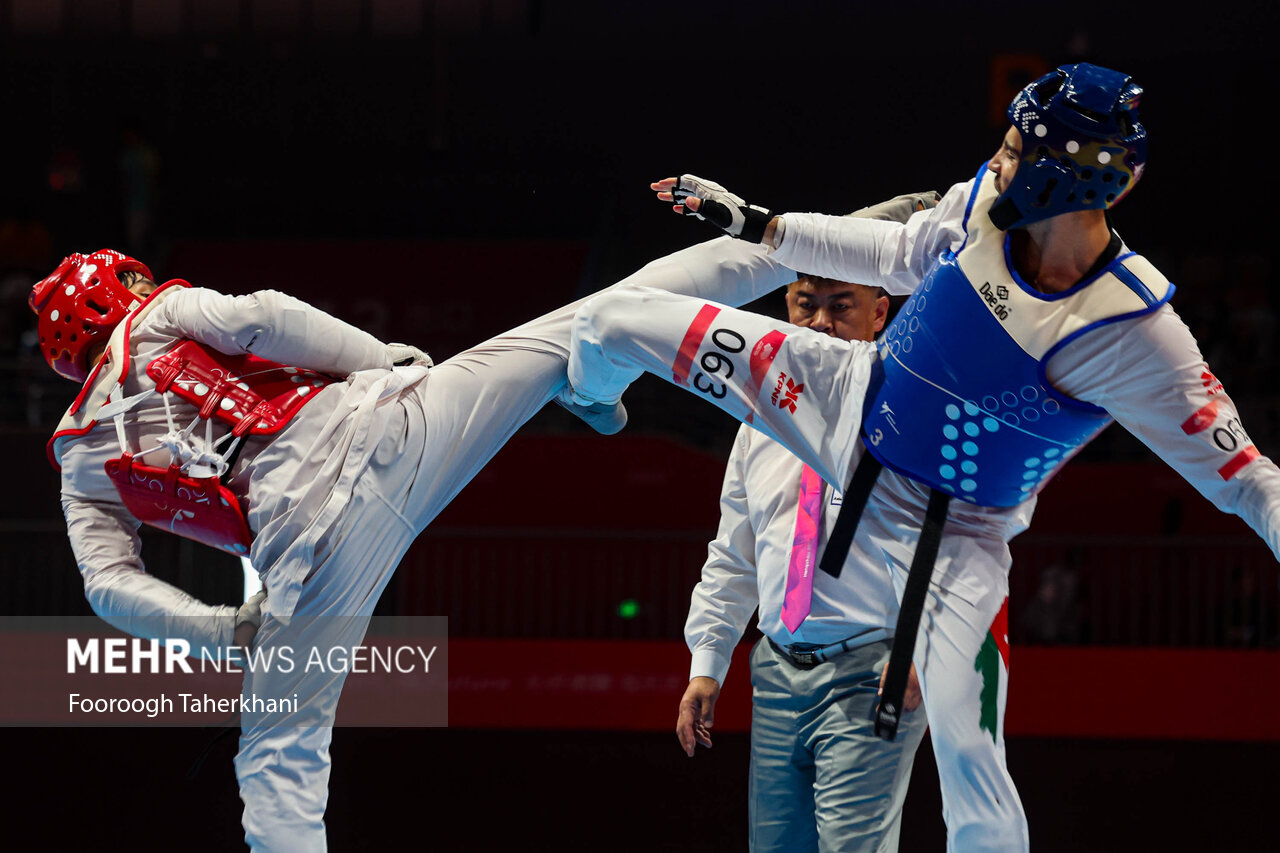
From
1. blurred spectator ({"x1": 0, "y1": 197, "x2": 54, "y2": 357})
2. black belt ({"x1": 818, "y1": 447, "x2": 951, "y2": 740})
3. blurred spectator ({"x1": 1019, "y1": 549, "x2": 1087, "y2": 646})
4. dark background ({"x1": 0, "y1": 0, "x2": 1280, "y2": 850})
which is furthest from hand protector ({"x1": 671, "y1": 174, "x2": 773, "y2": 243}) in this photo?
blurred spectator ({"x1": 0, "y1": 197, "x2": 54, "y2": 357})

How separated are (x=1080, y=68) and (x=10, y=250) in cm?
977

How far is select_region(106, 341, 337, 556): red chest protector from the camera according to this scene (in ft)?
10.5

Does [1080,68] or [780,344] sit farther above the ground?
[1080,68]

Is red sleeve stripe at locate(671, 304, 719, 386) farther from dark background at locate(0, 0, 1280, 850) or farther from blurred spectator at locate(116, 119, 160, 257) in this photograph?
blurred spectator at locate(116, 119, 160, 257)

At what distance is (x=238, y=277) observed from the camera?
412 inches

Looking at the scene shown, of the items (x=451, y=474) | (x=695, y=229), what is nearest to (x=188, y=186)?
(x=695, y=229)

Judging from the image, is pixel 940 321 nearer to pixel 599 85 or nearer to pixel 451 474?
pixel 451 474

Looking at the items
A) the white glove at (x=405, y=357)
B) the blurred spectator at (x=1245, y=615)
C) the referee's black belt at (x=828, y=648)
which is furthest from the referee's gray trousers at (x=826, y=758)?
the blurred spectator at (x=1245, y=615)

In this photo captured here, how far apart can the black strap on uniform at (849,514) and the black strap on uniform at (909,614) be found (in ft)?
0.45

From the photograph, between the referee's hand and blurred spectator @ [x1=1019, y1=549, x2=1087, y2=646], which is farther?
blurred spectator @ [x1=1019, y1=549, x2=1087, y2=646]

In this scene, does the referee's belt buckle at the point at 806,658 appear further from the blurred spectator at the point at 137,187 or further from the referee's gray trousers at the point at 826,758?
the blurred spectator at the point at 137,187

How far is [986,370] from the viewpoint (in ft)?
8.73

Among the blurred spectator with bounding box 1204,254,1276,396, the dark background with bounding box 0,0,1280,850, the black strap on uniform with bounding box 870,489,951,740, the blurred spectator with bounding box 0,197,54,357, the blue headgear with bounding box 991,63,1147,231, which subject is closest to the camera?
the blue headgear with bounding box 991,63,1147,231

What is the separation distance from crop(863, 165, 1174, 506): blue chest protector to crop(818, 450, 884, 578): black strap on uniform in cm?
4
